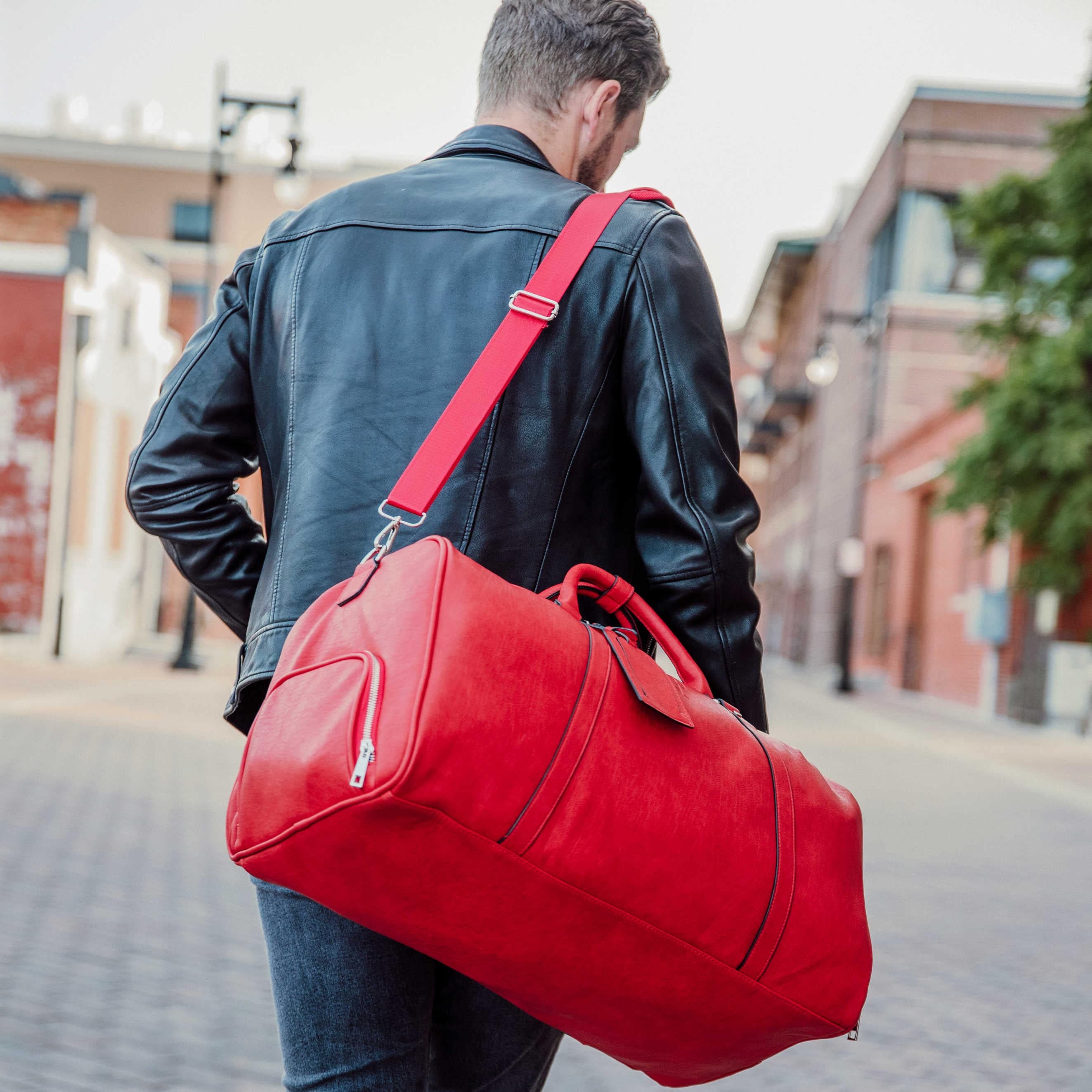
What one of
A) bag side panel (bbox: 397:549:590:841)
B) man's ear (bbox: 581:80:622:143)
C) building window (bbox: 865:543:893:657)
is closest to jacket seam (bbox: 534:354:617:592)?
bag side panel (bbox: 397:549:590:841)

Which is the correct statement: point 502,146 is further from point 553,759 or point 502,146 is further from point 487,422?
point 553,759

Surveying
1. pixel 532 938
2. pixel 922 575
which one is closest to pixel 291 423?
pixel 532 938

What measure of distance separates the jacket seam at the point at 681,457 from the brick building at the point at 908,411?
17.2 meters

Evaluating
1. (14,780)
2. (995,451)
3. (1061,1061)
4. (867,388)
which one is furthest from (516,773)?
(867,388)

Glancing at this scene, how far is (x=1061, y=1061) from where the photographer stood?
13.7ft

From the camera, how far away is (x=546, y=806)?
1279 mm

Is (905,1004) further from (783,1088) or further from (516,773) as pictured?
(516,773)

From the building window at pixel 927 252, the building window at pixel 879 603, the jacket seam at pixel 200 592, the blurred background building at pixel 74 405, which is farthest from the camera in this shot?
the building window at pixel 879 603

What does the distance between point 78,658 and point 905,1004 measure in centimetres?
1909

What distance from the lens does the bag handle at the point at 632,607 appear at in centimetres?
147

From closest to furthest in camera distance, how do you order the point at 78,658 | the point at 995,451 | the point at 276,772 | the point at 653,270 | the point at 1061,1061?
the point at 276,772
the point at 653,270
the point at 1061,1061
the point at 995,451
the point at 78,658

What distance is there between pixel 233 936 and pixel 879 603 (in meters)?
28.2

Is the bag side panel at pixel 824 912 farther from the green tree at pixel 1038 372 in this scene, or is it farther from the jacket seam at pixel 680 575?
the green tree at pixel 1038 372

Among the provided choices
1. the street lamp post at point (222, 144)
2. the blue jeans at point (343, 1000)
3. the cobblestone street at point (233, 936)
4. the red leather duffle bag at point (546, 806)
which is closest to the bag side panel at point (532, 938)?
the red leather duffle bag at point (546, 806)
